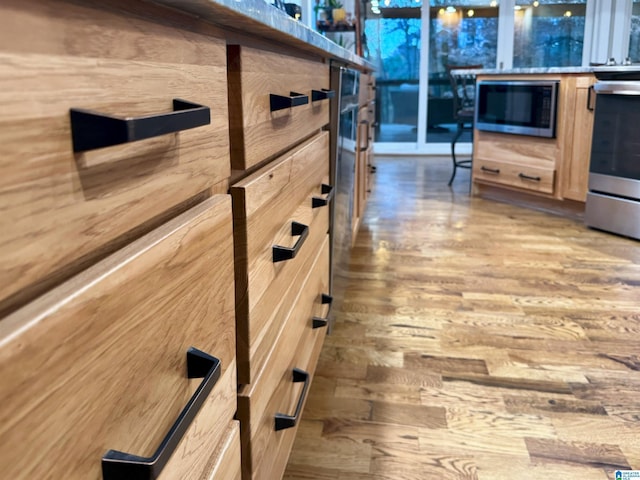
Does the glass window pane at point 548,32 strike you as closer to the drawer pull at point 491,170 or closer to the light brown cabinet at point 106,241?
the drawer pull at point 491,170

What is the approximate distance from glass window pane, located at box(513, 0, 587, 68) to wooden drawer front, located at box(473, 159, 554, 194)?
9.62 feet

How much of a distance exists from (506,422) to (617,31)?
5.83 meters

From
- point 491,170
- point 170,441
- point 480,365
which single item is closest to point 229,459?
point 170,441

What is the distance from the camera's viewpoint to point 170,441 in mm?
496

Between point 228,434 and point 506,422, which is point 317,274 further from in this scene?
point 228,434

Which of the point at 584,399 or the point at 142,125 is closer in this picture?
the point at 142,125

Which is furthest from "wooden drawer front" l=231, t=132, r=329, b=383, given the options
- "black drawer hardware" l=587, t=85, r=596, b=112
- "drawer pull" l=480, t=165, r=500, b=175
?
"drawer pull" l=480, t=165, r=500, b=175

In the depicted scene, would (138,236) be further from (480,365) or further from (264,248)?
(480,365)

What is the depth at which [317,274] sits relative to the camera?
4.59 feet

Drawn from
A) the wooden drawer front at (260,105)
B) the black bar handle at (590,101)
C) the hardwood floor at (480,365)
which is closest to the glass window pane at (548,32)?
the black bar handle at (590,101)

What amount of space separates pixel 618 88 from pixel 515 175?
94cm

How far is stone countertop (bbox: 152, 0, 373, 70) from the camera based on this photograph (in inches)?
21.5

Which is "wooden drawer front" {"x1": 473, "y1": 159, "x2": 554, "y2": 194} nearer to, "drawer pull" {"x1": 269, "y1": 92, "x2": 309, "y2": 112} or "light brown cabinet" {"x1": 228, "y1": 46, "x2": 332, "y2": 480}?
"light brown cabinet" {"x1": 228, "y1": 46, "x2": 332, "y2": 480}

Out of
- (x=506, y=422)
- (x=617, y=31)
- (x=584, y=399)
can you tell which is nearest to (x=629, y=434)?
(x=584, y=399)
